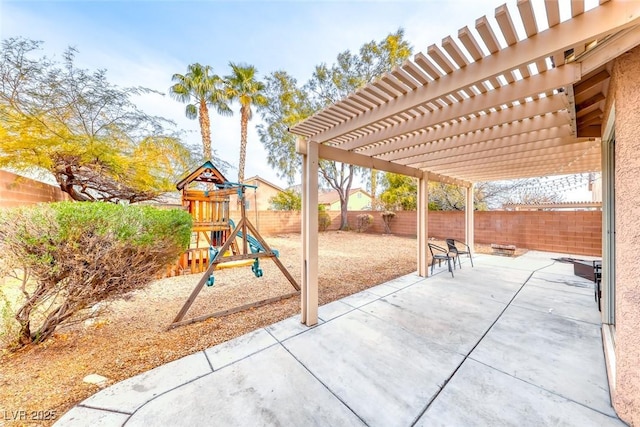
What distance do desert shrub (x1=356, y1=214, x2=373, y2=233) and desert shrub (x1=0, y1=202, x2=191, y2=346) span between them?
1287 centimetres

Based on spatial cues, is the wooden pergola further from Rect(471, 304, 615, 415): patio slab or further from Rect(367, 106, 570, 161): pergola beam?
Rect(471, 304, 615, 415): patio slab

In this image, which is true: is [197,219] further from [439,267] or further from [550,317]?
[550,317]

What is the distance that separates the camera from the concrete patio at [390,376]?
1.68 meters

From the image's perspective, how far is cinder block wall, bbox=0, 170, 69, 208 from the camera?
413cm

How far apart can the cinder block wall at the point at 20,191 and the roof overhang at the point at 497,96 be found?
17.9 ft

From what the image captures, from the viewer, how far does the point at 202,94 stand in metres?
11.5

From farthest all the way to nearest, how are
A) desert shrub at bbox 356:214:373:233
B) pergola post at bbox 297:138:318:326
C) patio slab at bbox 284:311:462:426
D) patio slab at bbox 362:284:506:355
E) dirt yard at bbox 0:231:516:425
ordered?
desert shrub at bbox 356:214:373:233 → pergola post at bbox 297:138:318:326 → patio slab at bbox 362:284:506:355 → dirt yard at bbox 0:231:516:425 → patio slab at bbox 284:311:462:426

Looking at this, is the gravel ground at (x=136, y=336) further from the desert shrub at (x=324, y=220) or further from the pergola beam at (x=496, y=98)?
the desert shrub at (x=324, y=220)

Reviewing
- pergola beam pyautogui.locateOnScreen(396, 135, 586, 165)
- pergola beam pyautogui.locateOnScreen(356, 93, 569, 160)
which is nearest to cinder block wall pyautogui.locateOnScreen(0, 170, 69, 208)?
pergola beam pyautogui.locateOnScreen(356, 93, 569, 160)

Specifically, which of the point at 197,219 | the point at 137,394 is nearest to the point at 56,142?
the point at 197,219

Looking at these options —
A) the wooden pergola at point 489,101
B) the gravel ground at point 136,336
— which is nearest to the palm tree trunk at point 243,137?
the gravel ground at point 136,336

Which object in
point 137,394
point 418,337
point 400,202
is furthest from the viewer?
point 400,202

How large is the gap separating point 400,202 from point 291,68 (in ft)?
34.7

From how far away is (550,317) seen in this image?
3182 millimetres
